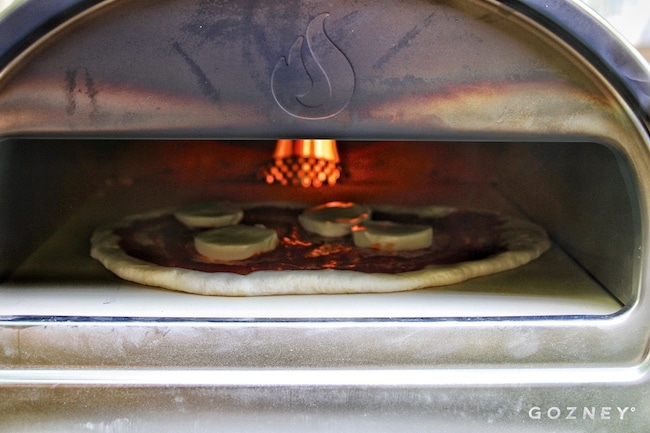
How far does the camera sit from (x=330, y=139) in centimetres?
88

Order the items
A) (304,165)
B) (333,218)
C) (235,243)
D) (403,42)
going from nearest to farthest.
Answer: (403,42)
(235,243)
(333,218)
(304,165)

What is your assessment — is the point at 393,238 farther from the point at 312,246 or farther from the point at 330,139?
the point at 330,139

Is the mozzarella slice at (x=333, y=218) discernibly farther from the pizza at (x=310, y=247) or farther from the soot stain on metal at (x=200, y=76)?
the soot stain on metal at (x=200, y=76)

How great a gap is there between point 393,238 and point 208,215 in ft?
1.42

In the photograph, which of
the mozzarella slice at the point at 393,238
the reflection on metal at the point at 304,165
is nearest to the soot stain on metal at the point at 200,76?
the mozzarella slice at the point at 393,238

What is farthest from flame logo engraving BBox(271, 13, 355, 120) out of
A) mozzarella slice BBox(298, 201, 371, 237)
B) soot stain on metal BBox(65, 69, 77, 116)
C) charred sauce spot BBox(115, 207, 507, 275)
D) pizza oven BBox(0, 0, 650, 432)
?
mozzarella slice BBox(298, 201, 371, 237)

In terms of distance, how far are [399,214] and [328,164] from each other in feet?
0.80

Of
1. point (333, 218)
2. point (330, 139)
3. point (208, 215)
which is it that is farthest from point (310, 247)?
point (330, 139)

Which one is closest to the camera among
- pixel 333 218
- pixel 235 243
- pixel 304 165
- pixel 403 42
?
pixel 403 42

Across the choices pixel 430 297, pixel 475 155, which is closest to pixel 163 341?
pixel 430 297

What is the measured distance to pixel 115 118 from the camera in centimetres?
84

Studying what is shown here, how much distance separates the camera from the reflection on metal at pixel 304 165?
155 cm

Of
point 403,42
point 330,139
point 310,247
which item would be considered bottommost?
point 310,247

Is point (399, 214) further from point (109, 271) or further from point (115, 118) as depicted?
point (115, 118)
